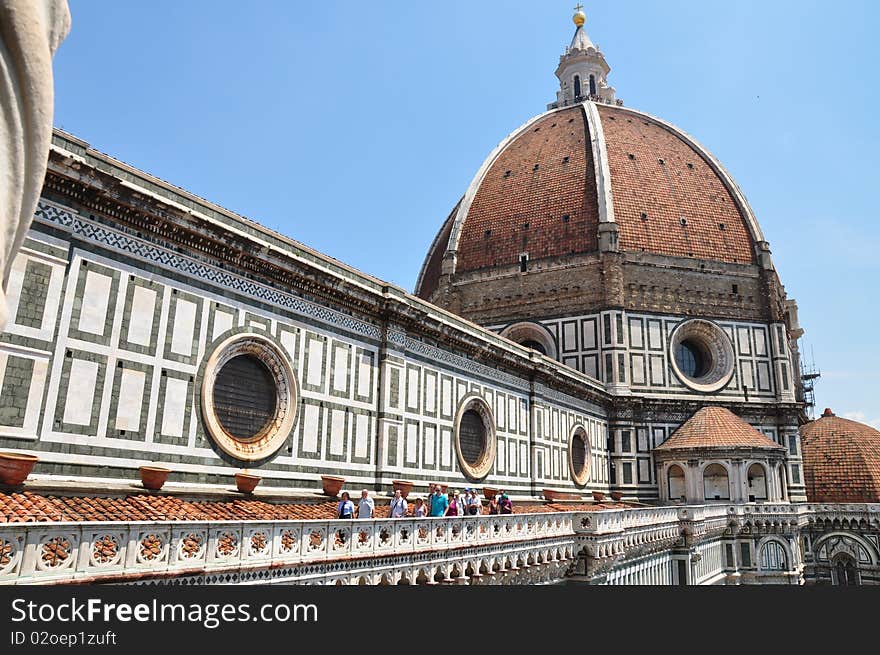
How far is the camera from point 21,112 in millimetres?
2967

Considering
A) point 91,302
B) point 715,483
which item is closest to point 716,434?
point 715,483

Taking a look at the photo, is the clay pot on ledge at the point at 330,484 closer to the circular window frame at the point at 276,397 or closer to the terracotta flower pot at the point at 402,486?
the circular window frame at the point at 276,397

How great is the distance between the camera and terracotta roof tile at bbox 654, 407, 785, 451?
34438 millimetres

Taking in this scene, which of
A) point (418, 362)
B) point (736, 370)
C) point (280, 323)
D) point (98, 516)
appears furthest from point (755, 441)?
point (98, 516)

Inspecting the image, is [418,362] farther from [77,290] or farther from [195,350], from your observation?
[77,290]

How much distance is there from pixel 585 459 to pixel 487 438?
10050 mm

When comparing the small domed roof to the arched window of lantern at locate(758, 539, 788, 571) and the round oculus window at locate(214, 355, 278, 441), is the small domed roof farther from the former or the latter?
the round oculus window at locate(214, 355, 278, 441)

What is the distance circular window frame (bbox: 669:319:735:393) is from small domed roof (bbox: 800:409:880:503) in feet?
30.2

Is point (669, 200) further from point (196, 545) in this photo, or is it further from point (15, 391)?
point (196, 545)

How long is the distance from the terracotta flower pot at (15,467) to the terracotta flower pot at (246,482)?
4352mm

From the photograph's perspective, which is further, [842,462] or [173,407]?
[842,462]

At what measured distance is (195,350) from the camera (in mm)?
13992

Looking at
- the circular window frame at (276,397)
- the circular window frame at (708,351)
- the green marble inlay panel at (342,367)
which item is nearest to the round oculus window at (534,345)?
the circular window frame at (708,351)

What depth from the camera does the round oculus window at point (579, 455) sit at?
31194 millimetres
